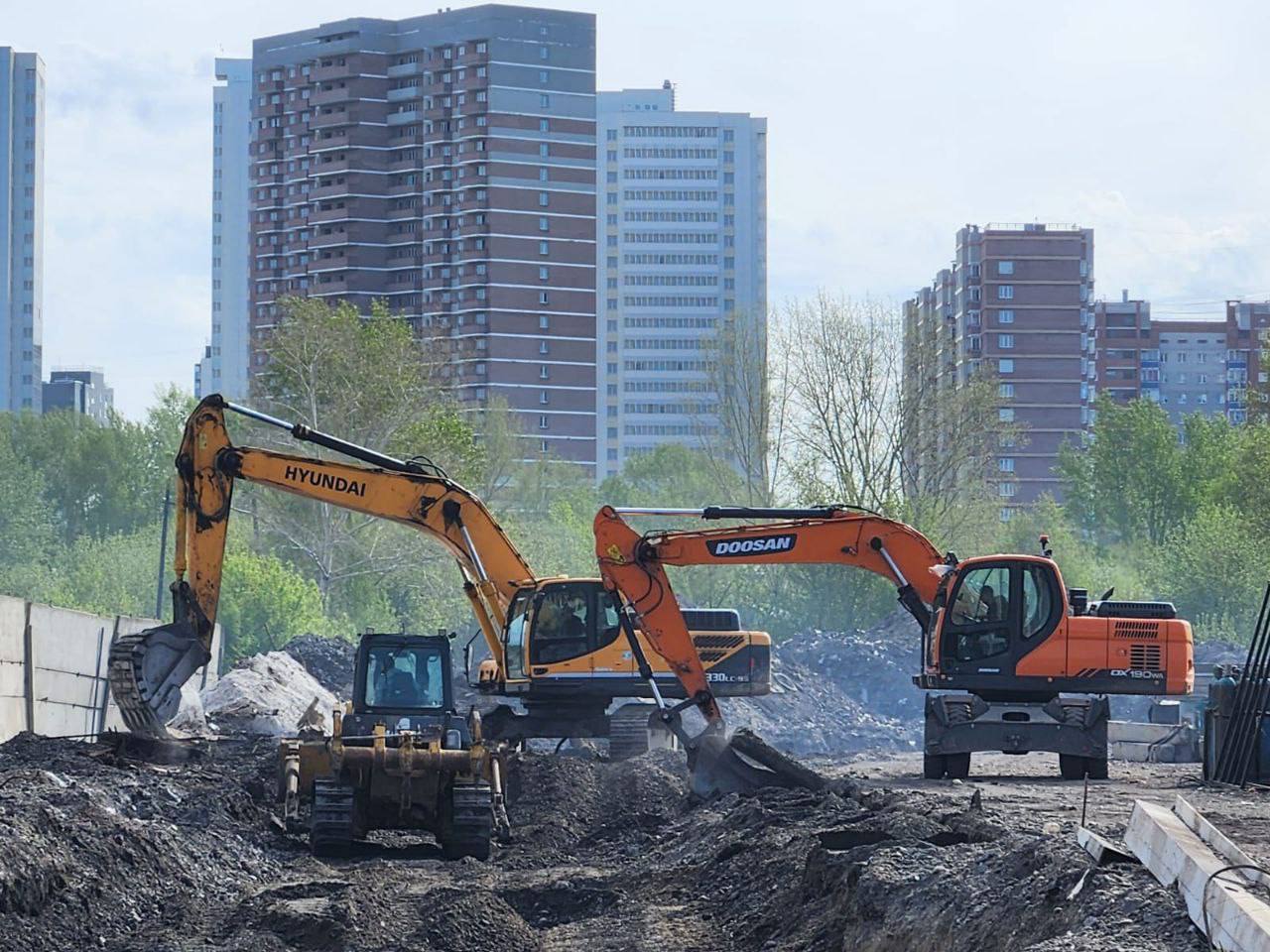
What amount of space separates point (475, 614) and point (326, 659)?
22088 mm

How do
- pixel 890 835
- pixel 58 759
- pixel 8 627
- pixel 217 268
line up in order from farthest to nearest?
1. pixel 217 268
2. pixel 8 627
3. pixel 58 759
4. pixel 890 835

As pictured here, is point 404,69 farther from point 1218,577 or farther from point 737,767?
point 737,767

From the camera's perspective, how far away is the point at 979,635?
953 inches

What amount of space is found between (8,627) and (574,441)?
110 m

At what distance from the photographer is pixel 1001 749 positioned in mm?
23875

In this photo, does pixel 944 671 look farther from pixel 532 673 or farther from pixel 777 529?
pixel 532 673

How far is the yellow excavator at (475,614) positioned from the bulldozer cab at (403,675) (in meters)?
3.42

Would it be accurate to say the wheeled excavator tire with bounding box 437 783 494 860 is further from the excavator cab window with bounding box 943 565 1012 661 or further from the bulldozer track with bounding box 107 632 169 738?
the excavator cab window with bounding box 943 565 1012 661

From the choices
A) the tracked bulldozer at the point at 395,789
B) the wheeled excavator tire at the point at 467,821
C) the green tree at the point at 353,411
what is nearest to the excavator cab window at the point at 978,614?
the tracked bulldozer at the point at 395,789

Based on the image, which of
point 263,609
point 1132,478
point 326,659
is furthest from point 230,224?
point 326,659

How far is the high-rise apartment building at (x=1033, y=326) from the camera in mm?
138500

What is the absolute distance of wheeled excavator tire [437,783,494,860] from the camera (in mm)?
17438

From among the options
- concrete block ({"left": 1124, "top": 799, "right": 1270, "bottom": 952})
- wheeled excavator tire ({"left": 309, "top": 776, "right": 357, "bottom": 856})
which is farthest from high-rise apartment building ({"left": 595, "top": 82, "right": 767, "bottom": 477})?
concrete block ({"left": 1124, "top": 799, "right": 1270, "bottom": 952})

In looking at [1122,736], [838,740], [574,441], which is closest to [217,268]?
[574,441]
